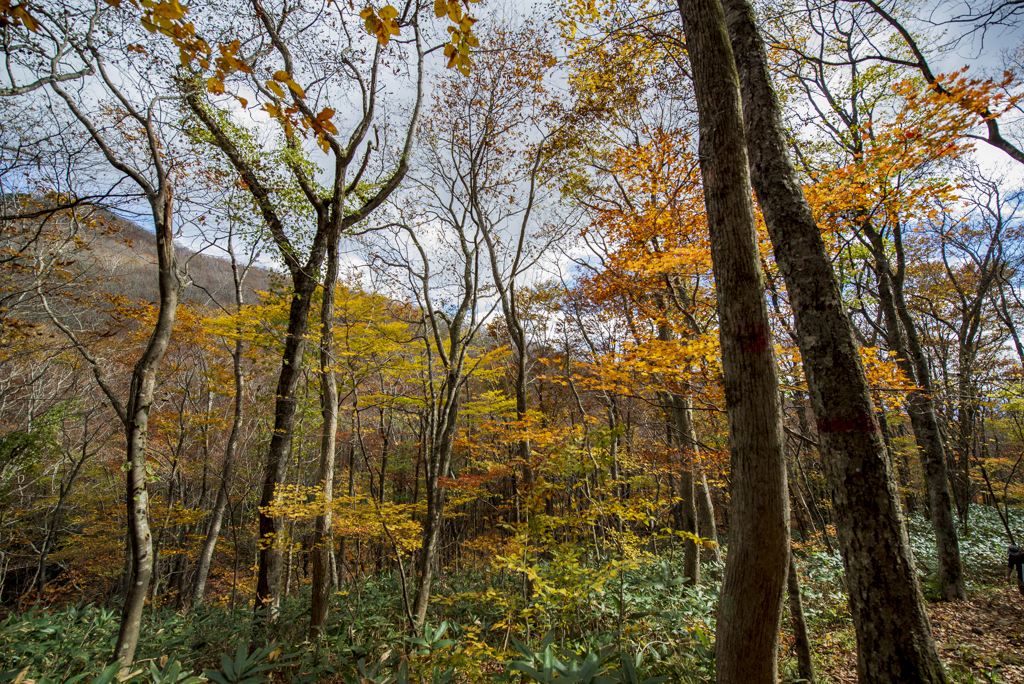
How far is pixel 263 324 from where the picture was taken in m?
6.97

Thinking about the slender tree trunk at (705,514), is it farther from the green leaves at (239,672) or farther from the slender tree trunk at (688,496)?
the green leaves at (239,672)

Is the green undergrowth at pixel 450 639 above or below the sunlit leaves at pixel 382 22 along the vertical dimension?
below

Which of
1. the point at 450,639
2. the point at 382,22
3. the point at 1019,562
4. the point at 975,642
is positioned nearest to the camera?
the point at 382,22

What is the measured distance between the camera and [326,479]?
15.1 ft

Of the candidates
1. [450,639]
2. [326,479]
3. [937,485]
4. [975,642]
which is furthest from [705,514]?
[326,479]

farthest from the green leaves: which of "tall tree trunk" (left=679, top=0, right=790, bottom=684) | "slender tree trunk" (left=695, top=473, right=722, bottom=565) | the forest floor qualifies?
"slender tree trunk" (left=695, top=473, right=722, bottom=565)

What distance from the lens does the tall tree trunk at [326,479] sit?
429 centimetres

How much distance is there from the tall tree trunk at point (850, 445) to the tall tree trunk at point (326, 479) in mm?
4480

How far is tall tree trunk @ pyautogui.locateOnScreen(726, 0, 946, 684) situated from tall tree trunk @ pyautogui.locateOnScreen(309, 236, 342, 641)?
4.48 metres

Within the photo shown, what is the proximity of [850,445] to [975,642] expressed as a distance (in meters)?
4.25

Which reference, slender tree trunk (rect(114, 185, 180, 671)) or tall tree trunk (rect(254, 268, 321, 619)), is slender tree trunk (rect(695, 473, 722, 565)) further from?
slender tree trunk (rect(114, 185, 180, 671))

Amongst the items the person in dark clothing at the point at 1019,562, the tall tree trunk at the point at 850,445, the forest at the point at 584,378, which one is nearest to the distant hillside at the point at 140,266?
the forest at the point at 584,378

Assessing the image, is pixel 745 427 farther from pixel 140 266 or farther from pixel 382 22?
pixel 140 266

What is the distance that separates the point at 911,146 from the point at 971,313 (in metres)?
8.52
